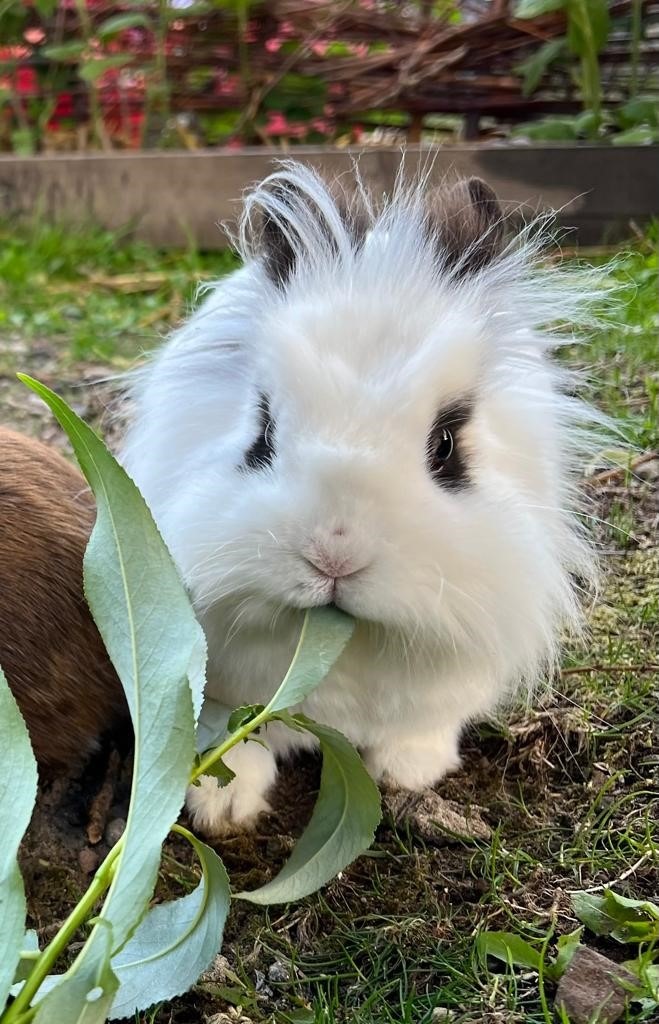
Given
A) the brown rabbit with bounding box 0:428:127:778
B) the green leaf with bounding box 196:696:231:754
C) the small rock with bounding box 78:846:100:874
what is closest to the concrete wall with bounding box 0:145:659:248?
the brown rabbit with bounding box 0:428:127:778

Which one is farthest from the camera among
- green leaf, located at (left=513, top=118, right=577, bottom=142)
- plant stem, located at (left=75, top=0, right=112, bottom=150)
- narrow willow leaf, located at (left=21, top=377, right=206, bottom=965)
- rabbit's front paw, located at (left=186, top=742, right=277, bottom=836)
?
plant stem, located at (left=75, top=0, right=112, bottom=150)

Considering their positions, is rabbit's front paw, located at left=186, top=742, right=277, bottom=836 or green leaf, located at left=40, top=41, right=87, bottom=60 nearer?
rabbit's front paw, located at left=186, top=742, right=277, bottom=836

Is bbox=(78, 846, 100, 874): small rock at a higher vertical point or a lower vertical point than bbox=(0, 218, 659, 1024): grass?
higher

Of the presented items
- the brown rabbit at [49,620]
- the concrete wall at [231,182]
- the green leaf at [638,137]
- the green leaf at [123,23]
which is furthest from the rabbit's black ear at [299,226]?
the green leaf at [123,23]

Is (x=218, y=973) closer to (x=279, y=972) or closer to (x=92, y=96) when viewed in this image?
(x=279, y=972)

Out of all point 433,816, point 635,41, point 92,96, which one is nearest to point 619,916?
point 433,816

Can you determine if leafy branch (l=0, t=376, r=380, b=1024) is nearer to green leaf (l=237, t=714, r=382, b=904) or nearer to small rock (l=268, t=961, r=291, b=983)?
green leaf (l=237, t=714, r=382, b=904)

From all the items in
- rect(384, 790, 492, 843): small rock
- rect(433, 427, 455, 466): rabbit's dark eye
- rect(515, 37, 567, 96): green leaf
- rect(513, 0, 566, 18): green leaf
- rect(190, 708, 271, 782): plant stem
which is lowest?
rect(384, 790, 492, 843): small rock
